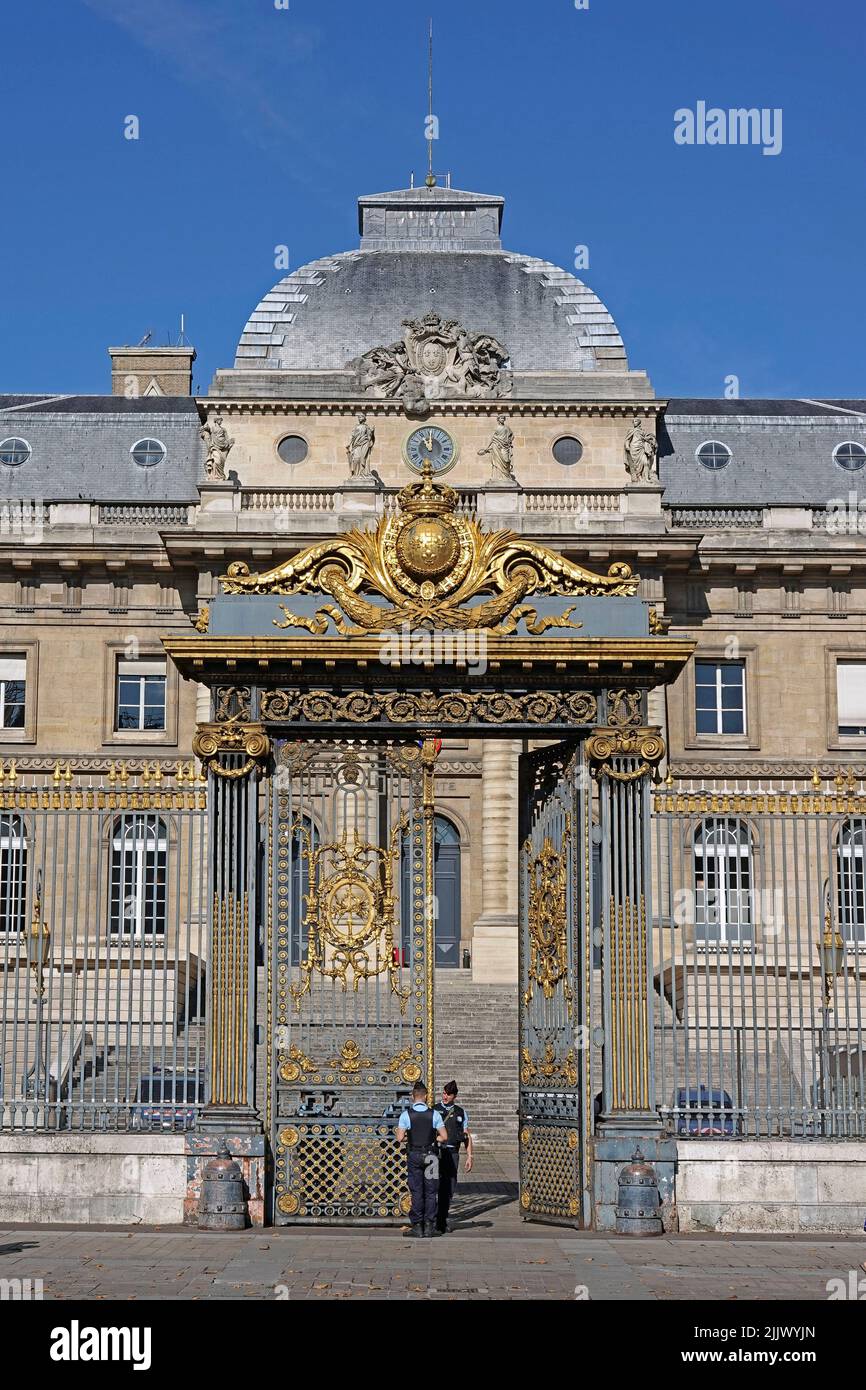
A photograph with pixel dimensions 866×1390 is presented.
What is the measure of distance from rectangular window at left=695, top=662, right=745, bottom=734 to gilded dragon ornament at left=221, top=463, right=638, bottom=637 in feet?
81.8

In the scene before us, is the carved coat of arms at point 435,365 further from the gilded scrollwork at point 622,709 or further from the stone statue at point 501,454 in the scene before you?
the gilded scrollwork at point 622,709

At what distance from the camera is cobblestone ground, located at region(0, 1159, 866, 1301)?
12.6 metres

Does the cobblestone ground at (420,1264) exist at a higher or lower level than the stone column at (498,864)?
lower

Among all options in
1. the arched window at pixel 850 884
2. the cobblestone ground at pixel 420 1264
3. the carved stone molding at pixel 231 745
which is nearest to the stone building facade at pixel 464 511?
the arched window at pixel 850 884

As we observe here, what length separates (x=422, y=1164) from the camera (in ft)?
51.3

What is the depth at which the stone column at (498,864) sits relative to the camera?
3712 centimetres

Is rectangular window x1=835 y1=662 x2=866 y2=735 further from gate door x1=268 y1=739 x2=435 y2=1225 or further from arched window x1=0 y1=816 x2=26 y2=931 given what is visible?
gate door x1=268 y1=739 x2=435 y2=1225

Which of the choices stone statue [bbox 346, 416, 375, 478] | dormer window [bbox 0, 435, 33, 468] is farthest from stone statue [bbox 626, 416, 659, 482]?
dormer window [bbox 0, 435, 33, 468]

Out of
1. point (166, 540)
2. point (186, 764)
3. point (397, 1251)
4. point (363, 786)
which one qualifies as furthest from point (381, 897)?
point (166, 540)

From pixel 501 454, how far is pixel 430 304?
512 centimetres

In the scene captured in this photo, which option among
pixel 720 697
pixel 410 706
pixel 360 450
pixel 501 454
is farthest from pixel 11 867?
pixel 720 697

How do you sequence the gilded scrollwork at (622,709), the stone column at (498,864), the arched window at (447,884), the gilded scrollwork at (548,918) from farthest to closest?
1. the arched window at (447,884)
2. the stone column at (498,864)
3. the gilded scrollwork at (548,918)
4. the gilded scrollwork at (622,709)

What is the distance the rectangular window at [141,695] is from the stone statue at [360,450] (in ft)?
19.1

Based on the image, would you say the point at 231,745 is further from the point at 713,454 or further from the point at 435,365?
the point at 713,454
